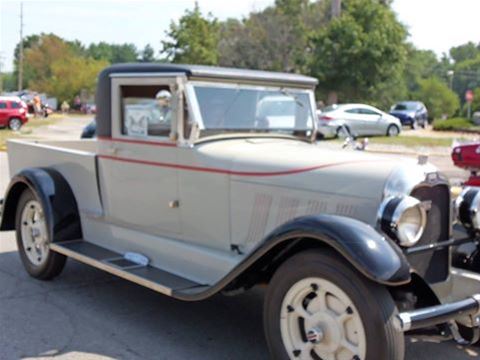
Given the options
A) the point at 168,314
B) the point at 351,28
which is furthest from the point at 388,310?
the point at 351,28

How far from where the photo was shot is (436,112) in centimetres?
5606

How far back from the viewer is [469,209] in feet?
13.5

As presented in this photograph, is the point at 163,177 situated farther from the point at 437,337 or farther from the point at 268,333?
the point at 437,337

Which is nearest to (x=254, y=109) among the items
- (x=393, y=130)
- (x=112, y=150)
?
(x=112, y=150)

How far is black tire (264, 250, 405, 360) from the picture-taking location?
125 inches

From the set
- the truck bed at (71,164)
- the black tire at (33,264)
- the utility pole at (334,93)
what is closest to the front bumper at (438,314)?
the truck bed at (71,164)

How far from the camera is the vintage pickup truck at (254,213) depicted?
11.1 ft

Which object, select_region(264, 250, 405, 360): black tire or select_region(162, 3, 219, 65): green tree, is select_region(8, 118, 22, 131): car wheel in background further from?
select_region(264, 250, 405, 360): black tire

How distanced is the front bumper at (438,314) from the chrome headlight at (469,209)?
73 centimetres

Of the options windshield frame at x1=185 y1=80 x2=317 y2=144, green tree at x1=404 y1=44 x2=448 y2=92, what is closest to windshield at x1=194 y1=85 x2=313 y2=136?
windshield frame at x1=185 y1=80 x2=317 y2=144

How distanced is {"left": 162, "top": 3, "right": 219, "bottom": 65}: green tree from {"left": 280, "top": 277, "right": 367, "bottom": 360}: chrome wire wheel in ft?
122

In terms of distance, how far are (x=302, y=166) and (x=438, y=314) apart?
127 centimetres

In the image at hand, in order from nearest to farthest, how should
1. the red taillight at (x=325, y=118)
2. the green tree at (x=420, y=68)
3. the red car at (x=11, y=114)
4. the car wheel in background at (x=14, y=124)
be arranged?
the red taillight at (x=325, y=118) → the red car at (x=11, y=114) → the car wheel in background at (x=14, y=124) → the green tree at (x=420, y=68)

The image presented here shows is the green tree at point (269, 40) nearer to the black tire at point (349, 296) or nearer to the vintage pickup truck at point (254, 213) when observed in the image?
the vintage pickup truck at point (254, 213)
